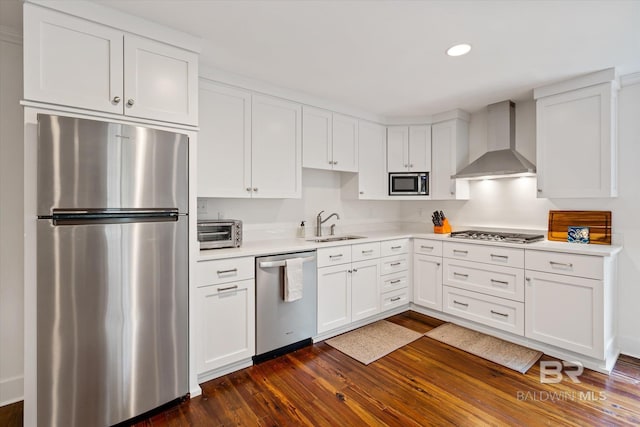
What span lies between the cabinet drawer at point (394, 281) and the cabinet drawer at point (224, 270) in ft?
5.35

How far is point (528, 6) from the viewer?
1.74 meters

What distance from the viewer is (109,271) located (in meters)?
1.76

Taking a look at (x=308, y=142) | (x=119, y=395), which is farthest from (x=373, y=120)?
(x=119, y=395)

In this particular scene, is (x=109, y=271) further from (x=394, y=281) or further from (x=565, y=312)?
(x=565, y=312)

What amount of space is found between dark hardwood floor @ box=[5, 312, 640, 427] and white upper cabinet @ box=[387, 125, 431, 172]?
2253mm

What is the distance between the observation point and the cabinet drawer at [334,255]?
2.89 meters

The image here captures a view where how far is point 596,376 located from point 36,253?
3.80 metres

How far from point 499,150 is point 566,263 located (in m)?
1.43

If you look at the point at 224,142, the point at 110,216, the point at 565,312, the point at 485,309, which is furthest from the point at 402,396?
the point at 224,142

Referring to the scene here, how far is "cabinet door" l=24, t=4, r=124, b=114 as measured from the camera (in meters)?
1.59

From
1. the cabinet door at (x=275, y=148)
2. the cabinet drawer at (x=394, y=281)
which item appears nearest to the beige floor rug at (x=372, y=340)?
the cabinet drawer at (x=394, y=281)

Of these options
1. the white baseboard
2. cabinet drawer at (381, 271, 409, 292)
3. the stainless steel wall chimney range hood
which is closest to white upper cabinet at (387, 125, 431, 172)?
the stainless steel wall chimney range hood

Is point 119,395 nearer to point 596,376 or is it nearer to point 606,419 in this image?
point 606,419

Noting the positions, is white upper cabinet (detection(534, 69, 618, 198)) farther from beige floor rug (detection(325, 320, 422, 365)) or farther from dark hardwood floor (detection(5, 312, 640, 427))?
beige floor rug (detection(325, 320, 422, 365))
